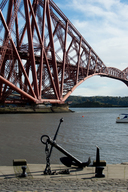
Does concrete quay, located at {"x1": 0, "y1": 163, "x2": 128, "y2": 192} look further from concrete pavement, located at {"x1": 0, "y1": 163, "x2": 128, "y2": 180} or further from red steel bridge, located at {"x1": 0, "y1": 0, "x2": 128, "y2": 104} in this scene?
red steel bridge, located at {"x1": 0, "y1": 0, "x2": 128, "y2": 104}

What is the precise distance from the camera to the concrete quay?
6.64 metres

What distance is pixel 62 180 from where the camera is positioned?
7422mm

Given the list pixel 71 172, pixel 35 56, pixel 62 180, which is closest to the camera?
pixel 62 180

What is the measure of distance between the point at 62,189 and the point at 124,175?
85.2 inches

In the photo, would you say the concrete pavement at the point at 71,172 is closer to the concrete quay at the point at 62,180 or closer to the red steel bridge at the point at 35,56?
the concrete quay at the point at 62,180

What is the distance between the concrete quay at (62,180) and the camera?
6.64 metres

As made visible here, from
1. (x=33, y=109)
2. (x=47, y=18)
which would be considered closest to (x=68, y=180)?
(x=33, y=109)

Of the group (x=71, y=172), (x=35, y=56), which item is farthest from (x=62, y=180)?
(x=35, y=56)

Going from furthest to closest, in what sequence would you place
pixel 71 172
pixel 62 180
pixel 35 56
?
pixel 35 56
pixel 71 172
pixel 62 180

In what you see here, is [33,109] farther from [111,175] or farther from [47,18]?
[111,175]

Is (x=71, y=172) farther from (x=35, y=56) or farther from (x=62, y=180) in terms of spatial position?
(x=35, y=56)

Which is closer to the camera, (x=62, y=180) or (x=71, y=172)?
(x=62, y=180)

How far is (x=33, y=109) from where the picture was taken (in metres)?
51.5

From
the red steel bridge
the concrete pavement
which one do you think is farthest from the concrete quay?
the red steel bridge
